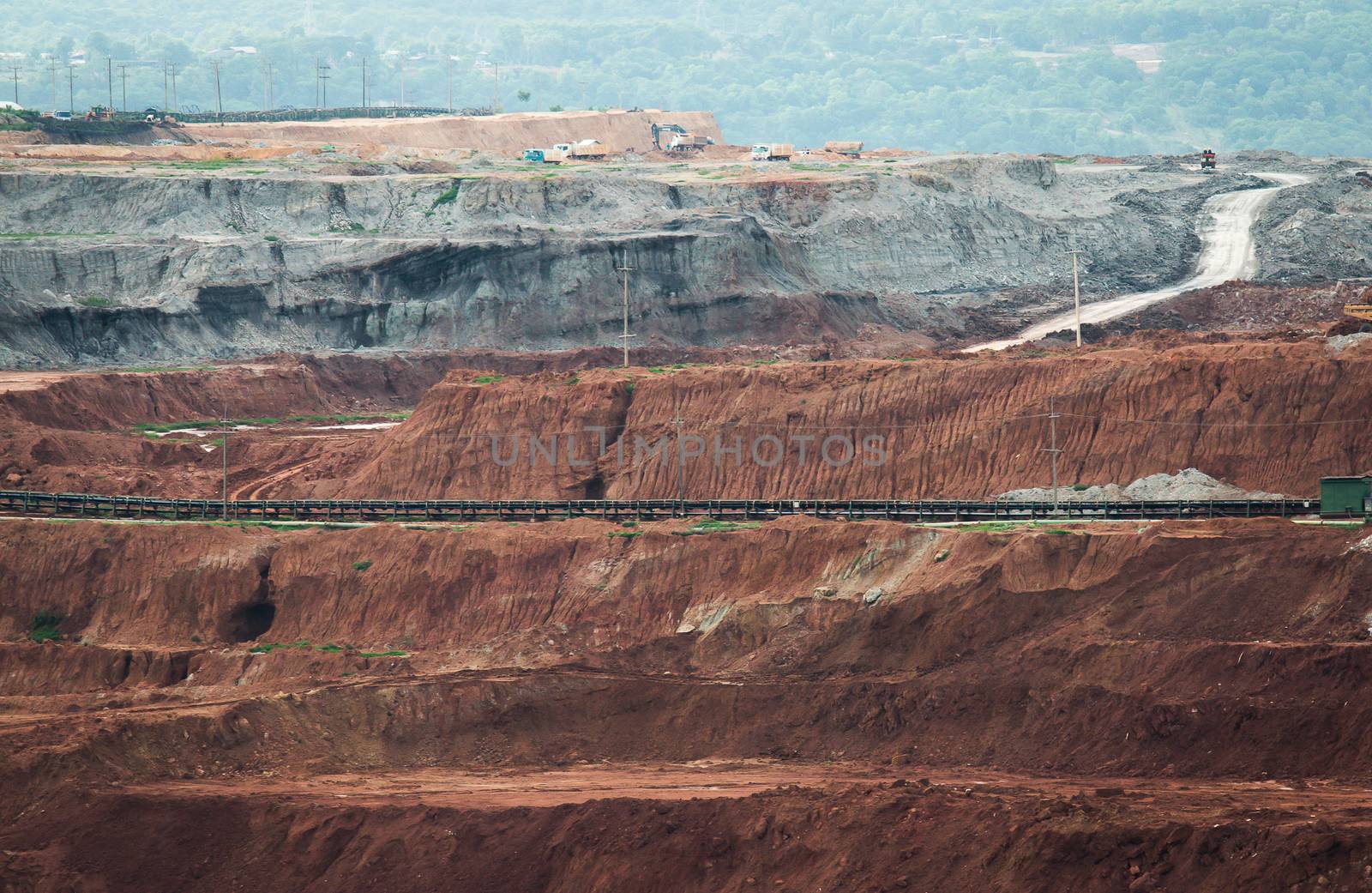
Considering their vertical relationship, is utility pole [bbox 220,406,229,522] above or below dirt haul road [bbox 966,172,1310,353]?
below

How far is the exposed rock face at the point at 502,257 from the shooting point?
4301 inches

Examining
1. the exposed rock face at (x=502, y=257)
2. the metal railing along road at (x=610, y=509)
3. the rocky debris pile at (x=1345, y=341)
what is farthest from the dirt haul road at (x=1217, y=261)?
the metal railing along road at (x=610, y=509)

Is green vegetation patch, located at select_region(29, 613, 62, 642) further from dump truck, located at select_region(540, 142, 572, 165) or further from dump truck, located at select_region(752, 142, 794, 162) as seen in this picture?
dump truck, located at select_region(752, 142, 794, 162)

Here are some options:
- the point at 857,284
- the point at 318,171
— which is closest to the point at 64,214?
the point at 318,171

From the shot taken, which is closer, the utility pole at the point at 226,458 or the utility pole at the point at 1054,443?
the utility pole at the point at 1054,443

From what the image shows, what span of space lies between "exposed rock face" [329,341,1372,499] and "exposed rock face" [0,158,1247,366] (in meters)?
30.1

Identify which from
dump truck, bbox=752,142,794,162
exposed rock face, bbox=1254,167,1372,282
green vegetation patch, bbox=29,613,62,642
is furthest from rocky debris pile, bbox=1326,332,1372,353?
dump truck, bbox=752,142,794,162

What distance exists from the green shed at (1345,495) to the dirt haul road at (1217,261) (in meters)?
37.7

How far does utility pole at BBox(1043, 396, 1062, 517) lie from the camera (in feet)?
214

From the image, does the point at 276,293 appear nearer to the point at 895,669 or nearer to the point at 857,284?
the point at 857,284

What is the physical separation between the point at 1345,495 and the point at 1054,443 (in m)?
10.6

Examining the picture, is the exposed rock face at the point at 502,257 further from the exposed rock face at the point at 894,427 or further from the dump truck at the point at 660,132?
the dump truck at the point at 660,132

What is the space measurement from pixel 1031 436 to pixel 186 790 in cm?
3111

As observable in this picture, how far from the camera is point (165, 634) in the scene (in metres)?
64.6
